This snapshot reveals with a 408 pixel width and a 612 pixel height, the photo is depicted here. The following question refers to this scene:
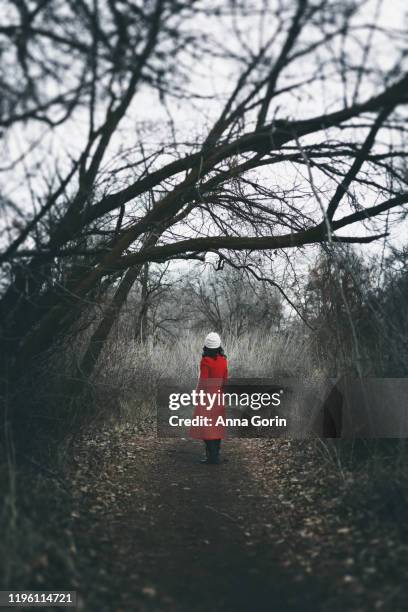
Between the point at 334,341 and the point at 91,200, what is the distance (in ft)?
12.2

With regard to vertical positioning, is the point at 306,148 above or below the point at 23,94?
above

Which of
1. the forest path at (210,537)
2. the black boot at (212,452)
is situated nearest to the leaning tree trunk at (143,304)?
the black boot at (212,452)

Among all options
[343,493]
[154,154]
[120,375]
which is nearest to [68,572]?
[343,493]

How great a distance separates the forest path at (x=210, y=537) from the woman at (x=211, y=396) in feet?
1.19

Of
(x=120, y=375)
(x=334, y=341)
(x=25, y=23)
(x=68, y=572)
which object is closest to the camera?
(x=68, y=572)

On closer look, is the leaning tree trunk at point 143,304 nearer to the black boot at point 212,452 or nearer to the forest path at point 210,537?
the black boot at point 212,452

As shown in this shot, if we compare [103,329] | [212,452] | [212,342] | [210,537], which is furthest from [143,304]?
[210,537]

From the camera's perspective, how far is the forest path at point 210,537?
387cm

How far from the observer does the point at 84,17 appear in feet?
15.5

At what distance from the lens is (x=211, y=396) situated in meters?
8.66

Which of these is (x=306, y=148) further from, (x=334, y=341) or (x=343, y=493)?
(x=343, y=493)

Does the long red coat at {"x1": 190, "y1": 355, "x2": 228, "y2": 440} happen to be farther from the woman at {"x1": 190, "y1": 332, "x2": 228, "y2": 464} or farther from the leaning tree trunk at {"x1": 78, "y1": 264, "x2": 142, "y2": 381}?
the leaning tree trunk at {"x1": 78, "y1": 264, "x2": 142, "y2": 381}

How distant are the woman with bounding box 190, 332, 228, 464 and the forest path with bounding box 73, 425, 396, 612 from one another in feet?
1.19

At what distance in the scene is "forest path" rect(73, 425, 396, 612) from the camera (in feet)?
12.7
